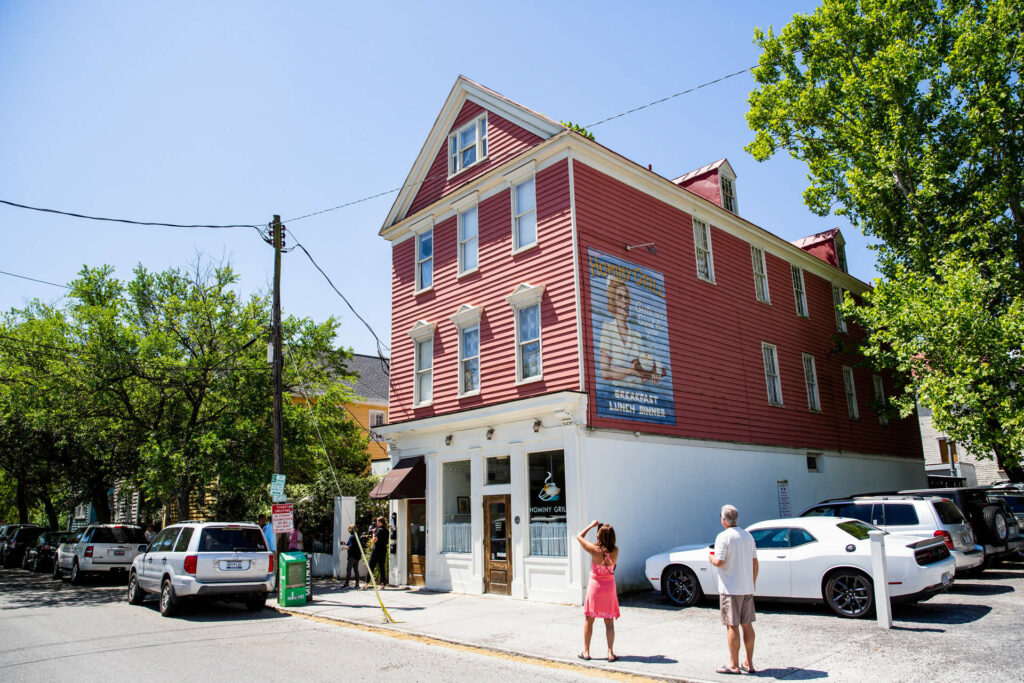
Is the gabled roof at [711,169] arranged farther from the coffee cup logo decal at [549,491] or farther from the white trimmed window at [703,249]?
the coffee cup logo decal at [549,491]

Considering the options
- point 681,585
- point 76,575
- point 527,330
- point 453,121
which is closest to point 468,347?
point 527,330

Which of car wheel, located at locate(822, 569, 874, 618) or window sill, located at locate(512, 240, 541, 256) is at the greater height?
window sill, located at locate(512, 240, 541, 256)

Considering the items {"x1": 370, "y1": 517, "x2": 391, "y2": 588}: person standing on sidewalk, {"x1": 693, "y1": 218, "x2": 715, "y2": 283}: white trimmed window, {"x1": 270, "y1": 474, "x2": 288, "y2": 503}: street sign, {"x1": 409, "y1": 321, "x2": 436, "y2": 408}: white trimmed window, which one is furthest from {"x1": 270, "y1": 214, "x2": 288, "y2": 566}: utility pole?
{"x1": 693, "y1": 218, "x2": 715, "y2": 283}: white trimmed window

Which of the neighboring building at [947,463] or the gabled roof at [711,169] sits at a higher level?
the gabled roof at [711,169]

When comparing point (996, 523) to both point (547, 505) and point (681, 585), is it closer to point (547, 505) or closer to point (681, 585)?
point (681, 585)

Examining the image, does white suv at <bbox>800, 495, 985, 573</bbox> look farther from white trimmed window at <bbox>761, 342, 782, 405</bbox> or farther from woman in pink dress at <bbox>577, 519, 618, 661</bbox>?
white trimmed window at <bbox>761, 342, 782, 405</bbox>

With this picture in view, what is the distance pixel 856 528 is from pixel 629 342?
250 inches

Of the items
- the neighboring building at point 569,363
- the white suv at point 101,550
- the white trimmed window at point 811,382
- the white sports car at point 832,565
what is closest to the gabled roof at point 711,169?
the neighboring building at point 569,363

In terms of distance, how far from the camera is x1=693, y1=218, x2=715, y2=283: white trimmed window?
19000 mm

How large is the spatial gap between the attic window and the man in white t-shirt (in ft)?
50.9

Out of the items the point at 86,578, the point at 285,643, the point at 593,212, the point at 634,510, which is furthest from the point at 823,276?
the point at 86,578

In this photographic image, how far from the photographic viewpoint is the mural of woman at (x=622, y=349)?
1516cm

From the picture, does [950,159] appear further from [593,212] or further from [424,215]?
[424,215]

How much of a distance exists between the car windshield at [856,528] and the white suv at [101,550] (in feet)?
62.5
